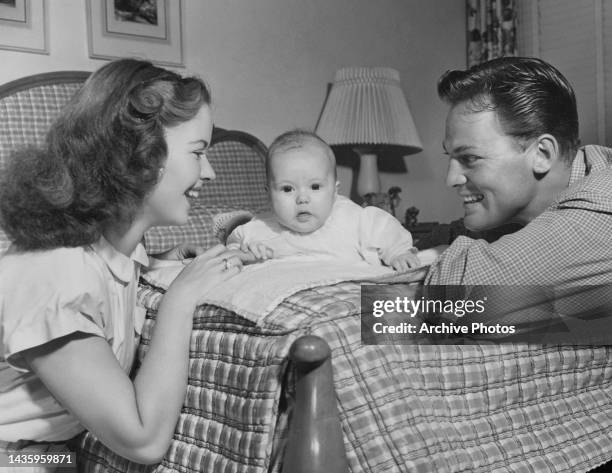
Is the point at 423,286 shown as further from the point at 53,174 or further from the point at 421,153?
the point at 421,153

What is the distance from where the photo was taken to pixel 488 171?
67.7 inches

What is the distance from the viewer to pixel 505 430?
4.17 feet

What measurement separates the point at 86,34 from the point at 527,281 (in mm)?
2353

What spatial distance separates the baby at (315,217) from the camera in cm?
190

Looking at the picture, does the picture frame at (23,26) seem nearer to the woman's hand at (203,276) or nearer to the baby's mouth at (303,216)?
the baby's mouth at (303,216)

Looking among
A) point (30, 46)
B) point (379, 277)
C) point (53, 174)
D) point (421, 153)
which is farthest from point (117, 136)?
point (421, 153)

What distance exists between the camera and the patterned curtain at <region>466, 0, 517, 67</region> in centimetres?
447

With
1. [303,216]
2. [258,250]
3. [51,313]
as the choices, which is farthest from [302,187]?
[51,313]

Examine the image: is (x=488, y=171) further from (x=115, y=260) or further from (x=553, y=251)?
(x=115, y=260)

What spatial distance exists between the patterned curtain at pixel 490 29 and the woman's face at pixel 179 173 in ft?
11.0

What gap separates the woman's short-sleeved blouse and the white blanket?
218 mm

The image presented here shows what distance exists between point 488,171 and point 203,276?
0.77 m

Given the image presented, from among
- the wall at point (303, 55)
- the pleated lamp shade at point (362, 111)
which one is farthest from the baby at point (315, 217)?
the pleated lamp shade at point (362, 111)

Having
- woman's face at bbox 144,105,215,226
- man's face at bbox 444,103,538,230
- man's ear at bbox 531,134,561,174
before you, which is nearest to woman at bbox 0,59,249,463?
woman's face at bbox 144,105,215,226
